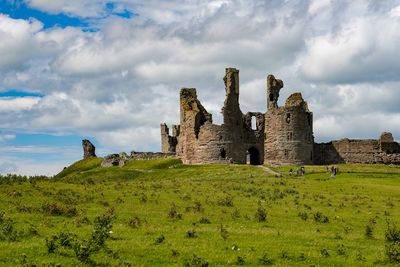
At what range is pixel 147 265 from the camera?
16.9 metres

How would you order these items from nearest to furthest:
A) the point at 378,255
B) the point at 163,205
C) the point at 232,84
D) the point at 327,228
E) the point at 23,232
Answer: the point at 378,255, the point at 23,232, the point at 327,228, the point at 163,205, the point at 232,84

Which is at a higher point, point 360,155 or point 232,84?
point 232,84

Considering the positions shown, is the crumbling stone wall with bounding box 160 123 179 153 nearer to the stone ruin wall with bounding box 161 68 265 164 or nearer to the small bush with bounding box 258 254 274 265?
the stone ruin wall with bounding box 161 68 265 164

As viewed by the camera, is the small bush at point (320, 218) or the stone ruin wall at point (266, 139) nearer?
the small bush at point (320, 218)

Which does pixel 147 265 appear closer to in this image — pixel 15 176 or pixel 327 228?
pixel 327 228

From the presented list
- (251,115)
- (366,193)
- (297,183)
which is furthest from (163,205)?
(251,115)

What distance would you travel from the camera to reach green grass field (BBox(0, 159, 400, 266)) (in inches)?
707

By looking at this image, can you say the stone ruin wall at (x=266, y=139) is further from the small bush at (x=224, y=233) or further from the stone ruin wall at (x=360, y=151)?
the small bush at (x=224, y=233)

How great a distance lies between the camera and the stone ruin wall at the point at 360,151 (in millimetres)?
97312

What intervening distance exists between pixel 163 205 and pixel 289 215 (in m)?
7.41

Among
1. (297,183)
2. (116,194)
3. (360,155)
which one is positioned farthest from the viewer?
(360,155)

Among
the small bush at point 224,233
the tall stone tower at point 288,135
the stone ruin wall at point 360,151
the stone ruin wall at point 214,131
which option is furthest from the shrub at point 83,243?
the stone ruin wall at point 360,151

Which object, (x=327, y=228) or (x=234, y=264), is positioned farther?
(x=327, y=228)

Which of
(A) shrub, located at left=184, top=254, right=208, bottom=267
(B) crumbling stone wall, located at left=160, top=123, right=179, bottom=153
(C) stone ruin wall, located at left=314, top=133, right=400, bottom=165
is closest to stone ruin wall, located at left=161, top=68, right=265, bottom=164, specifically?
(C) stone ruin wall, located at left=314, top=133, right=400, bottom=165
